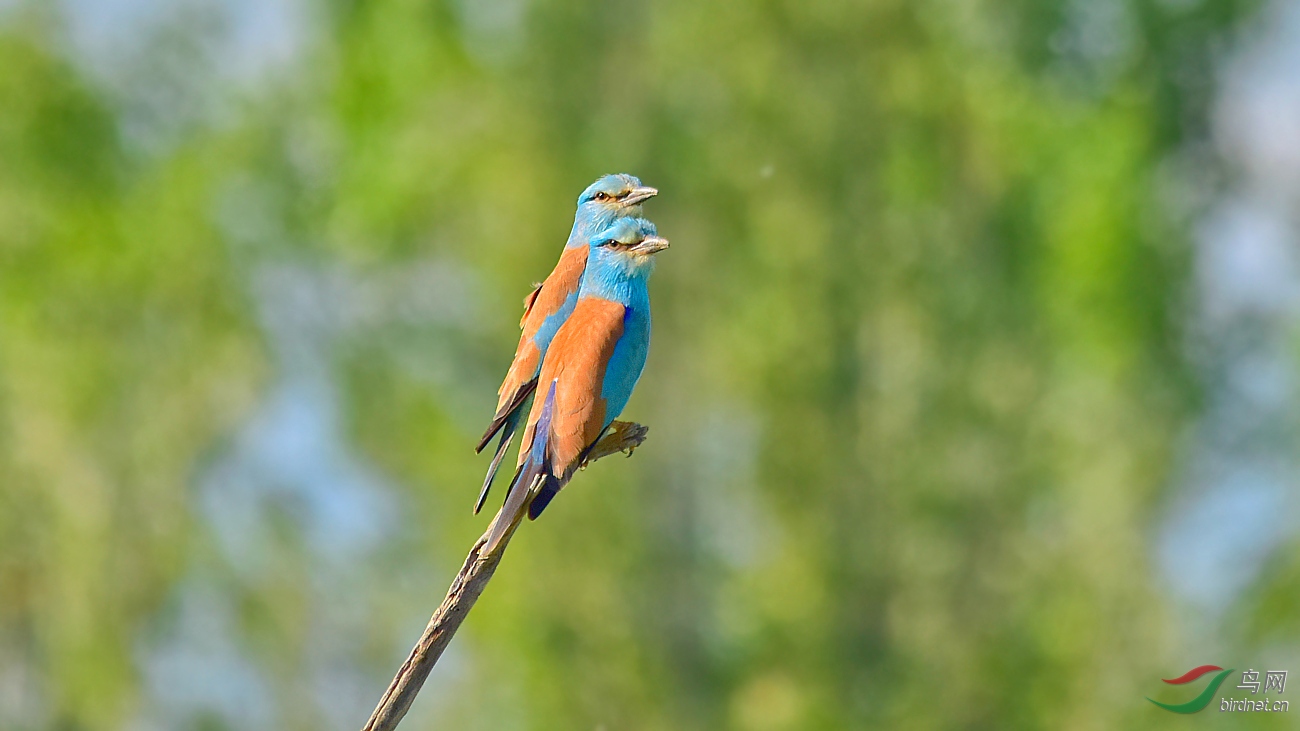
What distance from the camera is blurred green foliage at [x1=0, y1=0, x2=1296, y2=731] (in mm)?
15383

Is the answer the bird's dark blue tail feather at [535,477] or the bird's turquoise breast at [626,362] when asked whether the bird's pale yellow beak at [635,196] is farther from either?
the bird's dark blue tail feather at [535,477]

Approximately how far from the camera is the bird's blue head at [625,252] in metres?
5.10

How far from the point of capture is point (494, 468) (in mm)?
4773

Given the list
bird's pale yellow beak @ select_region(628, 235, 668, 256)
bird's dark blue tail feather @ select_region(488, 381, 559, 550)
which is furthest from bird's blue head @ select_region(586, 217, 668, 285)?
bird's dark blue tail feather @ select_region(488, 381, 559, 550)

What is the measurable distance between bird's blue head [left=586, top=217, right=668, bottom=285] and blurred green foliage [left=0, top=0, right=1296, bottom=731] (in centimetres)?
1010

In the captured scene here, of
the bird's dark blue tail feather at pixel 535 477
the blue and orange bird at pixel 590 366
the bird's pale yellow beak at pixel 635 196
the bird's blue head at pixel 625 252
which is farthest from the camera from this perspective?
the bird's pale yellow beak at pixel 635 196

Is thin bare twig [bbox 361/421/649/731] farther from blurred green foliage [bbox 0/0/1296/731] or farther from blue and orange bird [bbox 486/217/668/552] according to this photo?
blurred green foliage [bbox 0/0/1296/731]

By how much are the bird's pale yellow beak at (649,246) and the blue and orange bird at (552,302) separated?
0.27 m

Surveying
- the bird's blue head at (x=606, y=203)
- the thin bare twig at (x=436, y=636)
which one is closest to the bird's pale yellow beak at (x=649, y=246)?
the bird's blue head at (x=606, y=203)

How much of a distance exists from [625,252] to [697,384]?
1093 cm

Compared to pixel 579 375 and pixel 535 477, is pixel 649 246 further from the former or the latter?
pixel 535 477

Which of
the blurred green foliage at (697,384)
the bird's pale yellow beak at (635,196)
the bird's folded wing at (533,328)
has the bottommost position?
the bird's folded wing at (533,328)

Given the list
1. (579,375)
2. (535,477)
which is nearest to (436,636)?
(535,477)

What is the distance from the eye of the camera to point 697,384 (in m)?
16.0
